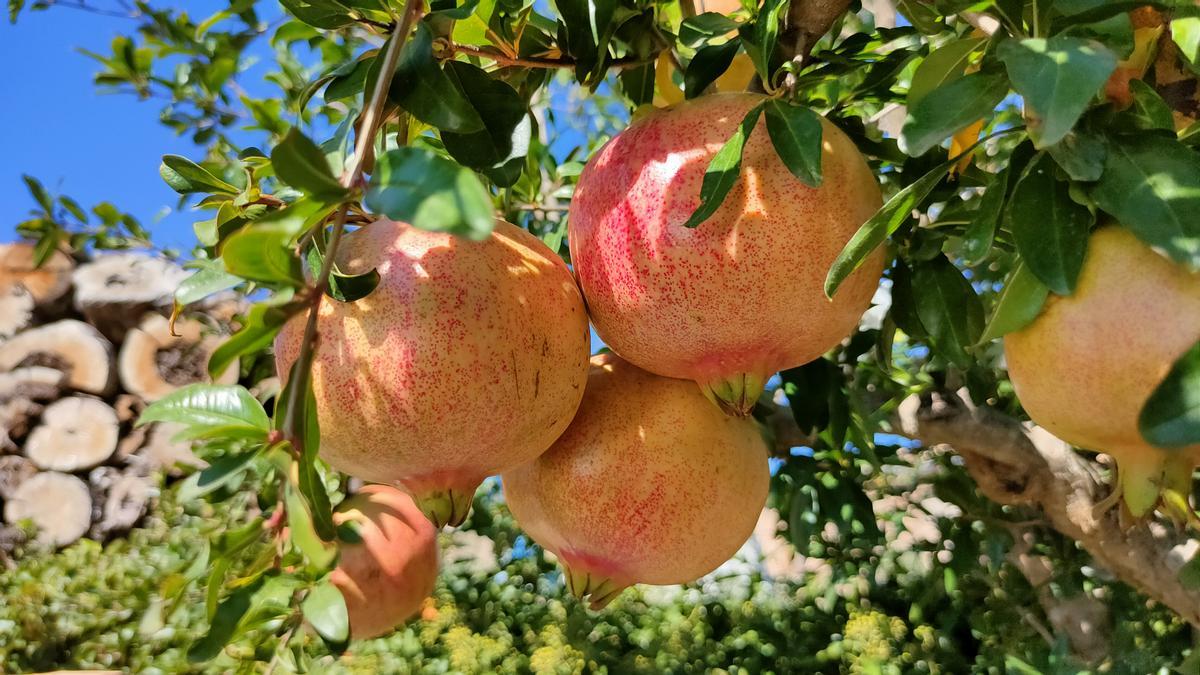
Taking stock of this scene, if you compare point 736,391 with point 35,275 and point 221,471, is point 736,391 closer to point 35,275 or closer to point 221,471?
point 221,471

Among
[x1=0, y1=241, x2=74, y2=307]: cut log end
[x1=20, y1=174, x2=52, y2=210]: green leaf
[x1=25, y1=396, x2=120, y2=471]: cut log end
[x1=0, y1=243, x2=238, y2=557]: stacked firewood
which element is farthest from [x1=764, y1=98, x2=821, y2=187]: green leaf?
[x1=0, y1=241, x2=74, y2=307]: cut log end

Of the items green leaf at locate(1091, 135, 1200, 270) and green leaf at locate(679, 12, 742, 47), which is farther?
green leaf at locate(679, 12, 742, 47)

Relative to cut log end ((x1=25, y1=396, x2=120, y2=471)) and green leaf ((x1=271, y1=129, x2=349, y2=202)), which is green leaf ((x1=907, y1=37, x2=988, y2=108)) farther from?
cut log end ((x1=25, y1=396, x2=120, y2=471))

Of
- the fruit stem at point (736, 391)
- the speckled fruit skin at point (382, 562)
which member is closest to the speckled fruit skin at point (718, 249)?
the fruit stem at point (736, 391)

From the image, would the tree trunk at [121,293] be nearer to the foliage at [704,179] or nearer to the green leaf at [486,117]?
the foliage at [704,179]

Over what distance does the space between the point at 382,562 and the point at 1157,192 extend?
1036 millimetres

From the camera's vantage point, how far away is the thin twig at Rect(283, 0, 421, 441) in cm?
43

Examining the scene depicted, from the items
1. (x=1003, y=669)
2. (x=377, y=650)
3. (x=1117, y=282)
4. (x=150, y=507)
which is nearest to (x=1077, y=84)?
(x=1117, y=282)

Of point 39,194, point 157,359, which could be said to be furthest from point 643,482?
point 157,359

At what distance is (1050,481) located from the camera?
129 cm

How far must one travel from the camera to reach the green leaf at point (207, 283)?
48 centimetres

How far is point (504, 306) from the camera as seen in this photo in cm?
55

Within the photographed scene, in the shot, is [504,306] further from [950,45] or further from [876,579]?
[876,579]

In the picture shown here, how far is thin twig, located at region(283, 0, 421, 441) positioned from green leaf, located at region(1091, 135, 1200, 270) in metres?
0.37
